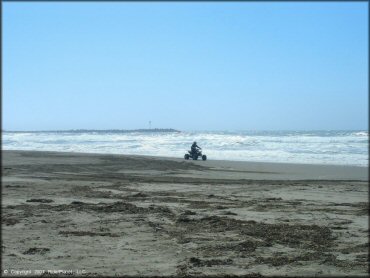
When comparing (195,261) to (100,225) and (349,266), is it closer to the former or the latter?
(349,266)

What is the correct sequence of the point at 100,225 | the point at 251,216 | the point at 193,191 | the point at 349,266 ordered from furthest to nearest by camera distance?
the point at 193,191 < the point at 251,216 < the point at 100,225 < the point at 349,266

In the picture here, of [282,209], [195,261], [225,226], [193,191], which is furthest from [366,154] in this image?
[195,261]

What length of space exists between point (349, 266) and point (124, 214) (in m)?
4.96

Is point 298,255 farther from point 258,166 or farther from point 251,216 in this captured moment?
point 258,166

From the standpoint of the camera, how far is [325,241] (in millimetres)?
7164

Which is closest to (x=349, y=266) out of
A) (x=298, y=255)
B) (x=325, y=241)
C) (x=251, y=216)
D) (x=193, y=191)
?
(x=298, y=255)

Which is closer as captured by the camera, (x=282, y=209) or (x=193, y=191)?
(x=282, y=209)

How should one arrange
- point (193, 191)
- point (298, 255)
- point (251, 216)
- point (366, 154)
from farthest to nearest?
point (366, 154) → point (193, 191) → point (251, 216) → point (298, 255)

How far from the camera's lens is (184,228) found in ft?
26.3

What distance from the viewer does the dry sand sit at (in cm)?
587

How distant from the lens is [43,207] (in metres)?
9.90

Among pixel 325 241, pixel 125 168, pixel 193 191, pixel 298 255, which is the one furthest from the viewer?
pixel 125 168

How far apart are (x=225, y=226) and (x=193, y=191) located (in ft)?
18.2

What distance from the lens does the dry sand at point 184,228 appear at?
5867 mm
